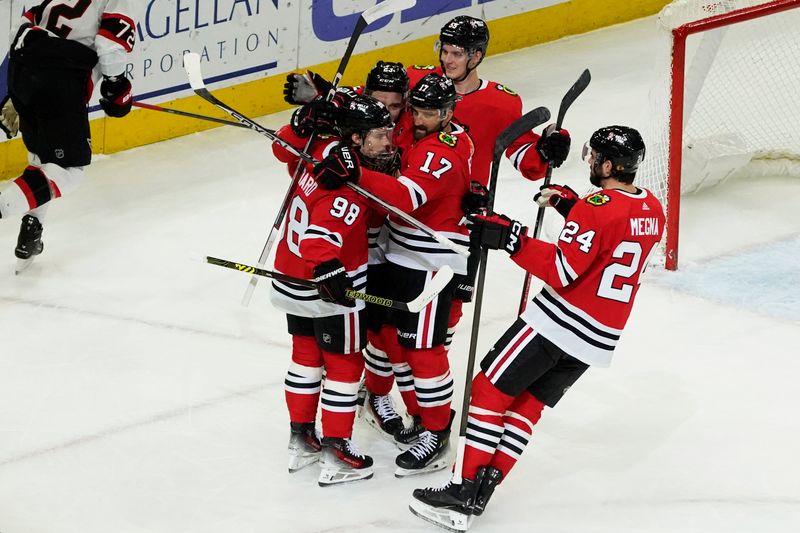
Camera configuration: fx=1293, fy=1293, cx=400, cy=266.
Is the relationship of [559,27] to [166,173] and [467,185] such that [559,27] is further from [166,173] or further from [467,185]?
[467,185]

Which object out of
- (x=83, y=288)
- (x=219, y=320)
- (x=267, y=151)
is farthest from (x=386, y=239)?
(x=267, y=151)

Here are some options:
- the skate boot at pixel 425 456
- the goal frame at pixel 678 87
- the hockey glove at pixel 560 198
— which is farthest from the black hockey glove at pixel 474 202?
the goal frame at pixel 678 87

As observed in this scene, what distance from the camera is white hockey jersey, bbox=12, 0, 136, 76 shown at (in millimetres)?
4789

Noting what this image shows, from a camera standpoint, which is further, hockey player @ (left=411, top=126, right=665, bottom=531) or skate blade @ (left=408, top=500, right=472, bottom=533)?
skate blade @ (left=408, top=500, right=472, bottom=533)

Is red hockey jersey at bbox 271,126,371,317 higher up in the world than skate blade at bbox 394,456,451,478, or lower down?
higher up

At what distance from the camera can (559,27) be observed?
7.83 meters

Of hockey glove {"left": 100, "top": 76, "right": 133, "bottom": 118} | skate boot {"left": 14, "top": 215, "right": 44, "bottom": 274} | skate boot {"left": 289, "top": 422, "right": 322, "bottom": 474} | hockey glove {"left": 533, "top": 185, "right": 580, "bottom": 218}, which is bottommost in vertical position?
skate boot {"left": 289, "top": 422, "right": 322, "bottom": 474}

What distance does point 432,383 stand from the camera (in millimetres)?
3717

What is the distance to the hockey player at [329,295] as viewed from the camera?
3.42 metres

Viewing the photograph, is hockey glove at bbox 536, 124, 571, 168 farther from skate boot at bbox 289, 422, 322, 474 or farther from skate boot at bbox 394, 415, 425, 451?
skate boot at bbox 289, 422, 322, 474

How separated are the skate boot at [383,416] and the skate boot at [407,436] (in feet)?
0.05

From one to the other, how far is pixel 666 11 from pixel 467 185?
211cm

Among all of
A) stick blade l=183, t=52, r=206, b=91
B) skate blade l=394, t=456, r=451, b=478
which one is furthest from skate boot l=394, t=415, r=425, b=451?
stick blade l=183, t=52, r=206, b=91

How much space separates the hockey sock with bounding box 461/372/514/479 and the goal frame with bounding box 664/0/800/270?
202 centimetres
